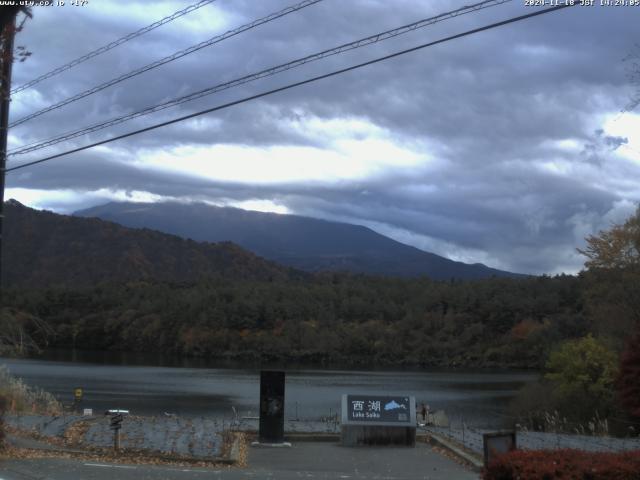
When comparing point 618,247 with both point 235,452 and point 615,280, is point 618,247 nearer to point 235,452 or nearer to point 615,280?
point 615,280

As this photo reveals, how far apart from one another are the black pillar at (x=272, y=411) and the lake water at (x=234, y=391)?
15.3 m

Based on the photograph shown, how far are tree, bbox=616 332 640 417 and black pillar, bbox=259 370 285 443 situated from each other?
42.8ft

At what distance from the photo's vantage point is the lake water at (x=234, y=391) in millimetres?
46750

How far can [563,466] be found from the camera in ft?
30.7

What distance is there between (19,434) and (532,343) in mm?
97975

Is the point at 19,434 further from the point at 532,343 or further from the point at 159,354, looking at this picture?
the point at 159,354

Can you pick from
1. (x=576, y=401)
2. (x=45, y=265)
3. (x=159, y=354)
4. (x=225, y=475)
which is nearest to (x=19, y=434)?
(x=225, y=475)

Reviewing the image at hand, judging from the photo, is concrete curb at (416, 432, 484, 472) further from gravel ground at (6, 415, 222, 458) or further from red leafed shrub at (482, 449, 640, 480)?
gravel ground at (6, 415, 222, 458)

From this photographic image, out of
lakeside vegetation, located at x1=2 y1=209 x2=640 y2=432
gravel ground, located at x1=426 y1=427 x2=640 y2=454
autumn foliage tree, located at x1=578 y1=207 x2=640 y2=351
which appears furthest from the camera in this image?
lakeside vegetation, located at x1=2 y1=209 x2=640 y2=432

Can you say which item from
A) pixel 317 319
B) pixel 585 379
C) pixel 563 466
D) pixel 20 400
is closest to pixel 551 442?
pixel 563 466

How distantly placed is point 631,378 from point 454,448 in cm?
1069

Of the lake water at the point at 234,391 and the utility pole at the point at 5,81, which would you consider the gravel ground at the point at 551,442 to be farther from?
the lake water at the point at 234,391

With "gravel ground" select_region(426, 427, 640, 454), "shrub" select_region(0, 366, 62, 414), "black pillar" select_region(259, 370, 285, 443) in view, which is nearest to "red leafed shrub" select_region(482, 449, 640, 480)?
"gravel ground" select_region(426, 427, 640, 454)

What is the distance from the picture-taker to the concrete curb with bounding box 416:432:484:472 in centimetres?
1639
